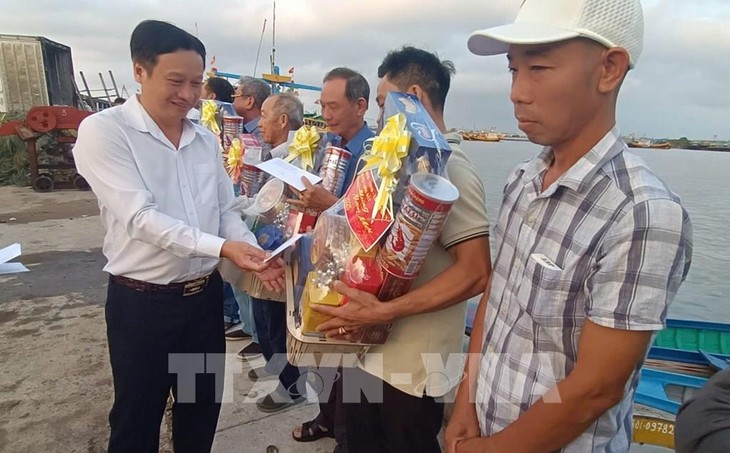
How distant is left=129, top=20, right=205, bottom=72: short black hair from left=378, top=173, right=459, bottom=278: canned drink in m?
1.01

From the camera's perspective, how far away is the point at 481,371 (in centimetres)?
123

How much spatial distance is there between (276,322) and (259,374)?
1.92 feet

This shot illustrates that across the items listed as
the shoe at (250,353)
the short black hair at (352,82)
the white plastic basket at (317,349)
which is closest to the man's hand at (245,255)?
the white plastic basket at (317,349)

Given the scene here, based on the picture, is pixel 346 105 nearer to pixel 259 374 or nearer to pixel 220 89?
pixel 259 374

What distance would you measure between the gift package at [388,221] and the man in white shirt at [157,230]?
1.18ft

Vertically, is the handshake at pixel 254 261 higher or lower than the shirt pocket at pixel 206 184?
lower

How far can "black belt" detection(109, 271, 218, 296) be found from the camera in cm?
163

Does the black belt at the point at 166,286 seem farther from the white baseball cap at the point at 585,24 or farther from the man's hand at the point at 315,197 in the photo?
the white baseball cap at the point at 585,24

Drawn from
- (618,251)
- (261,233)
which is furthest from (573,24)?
(261,233)

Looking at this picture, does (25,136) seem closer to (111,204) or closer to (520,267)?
(111,204)

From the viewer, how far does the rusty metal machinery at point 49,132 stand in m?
8.32

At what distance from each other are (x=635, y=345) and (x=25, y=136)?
1024 centimetres

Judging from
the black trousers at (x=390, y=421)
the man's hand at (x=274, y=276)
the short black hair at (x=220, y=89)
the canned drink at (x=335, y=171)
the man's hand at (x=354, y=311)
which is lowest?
the black trousers at (x=390, y=421)

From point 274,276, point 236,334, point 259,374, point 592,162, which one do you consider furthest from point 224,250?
point 236,334
